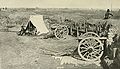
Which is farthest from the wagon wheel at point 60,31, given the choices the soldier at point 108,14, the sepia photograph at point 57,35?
the soldier at point 108,14

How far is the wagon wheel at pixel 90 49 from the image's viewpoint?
132 centimetres

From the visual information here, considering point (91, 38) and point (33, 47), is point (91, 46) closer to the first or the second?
point (91, 38)

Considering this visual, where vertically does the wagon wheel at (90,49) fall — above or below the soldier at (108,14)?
below

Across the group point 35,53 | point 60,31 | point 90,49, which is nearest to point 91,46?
point 90,49

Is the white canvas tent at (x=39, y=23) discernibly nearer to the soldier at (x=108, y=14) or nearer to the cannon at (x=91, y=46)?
the cannon at (x=91, y=46)

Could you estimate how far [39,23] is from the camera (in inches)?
52.2

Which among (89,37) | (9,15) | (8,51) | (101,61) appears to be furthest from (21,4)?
(101,61)

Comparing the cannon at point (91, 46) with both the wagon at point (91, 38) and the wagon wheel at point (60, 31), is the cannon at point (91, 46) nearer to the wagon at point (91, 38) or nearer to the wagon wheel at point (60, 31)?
the wagon at point (91, 38)

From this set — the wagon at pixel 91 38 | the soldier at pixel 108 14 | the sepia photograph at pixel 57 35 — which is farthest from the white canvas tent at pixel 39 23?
the soldier at pixel 108 14

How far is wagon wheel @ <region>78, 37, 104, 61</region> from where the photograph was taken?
132 cm

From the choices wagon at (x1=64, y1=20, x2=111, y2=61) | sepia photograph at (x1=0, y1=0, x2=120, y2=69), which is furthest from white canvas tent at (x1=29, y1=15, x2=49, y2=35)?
wagon at (x1=64, y1=20, x2=111, y2=61)

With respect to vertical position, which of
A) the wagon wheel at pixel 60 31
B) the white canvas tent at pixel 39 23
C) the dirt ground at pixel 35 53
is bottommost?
the dirt ground at pixel 35 53

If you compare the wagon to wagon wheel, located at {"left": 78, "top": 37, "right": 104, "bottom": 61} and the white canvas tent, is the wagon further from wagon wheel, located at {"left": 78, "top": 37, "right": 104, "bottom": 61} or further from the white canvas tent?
the white canvas tent

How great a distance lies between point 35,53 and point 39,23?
0.63 feet
